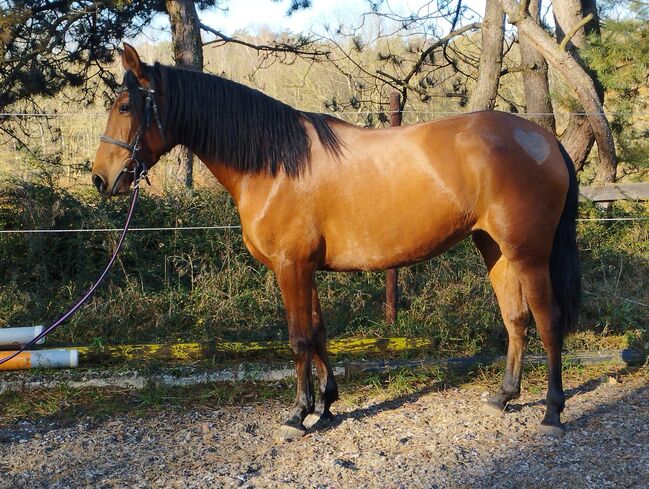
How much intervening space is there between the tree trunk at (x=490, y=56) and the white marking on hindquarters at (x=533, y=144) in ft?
14.1

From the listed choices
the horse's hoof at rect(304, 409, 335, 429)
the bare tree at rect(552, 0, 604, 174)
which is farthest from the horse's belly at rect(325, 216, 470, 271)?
the bare tree at rect(552, 0, 604, 174)

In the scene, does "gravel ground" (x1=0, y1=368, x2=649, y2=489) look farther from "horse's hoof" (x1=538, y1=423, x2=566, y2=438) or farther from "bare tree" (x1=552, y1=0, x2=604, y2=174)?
"bare tree" (x1=552, y1=0, x2=604, y2=174)

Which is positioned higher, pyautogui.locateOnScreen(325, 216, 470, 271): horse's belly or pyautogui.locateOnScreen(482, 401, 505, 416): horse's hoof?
pyautogui.locateOnScreen(325, 216, 470, 271): horse's belly

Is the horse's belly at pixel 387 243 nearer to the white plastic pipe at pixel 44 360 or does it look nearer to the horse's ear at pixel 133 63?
the horse's ear at pixel 133 63

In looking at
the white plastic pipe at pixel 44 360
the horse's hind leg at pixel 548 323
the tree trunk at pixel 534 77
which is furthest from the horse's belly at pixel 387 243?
the tree trunk at pixel 534 77

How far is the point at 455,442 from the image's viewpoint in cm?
352

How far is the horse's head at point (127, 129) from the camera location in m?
3.41

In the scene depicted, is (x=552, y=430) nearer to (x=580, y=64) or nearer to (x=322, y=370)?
(x=322, y=370)

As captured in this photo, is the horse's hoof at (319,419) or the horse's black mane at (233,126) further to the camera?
the horse's hoof at (319,419)

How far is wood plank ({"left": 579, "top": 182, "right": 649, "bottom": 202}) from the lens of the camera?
7410 mm

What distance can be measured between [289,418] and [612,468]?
1762 millimetres

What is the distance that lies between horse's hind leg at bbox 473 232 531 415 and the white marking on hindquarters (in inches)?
25.8

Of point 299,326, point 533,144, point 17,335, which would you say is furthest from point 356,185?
point 17,335

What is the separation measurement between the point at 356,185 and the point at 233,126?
79cm
